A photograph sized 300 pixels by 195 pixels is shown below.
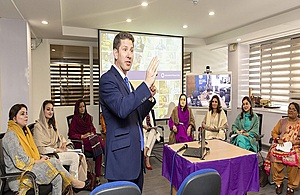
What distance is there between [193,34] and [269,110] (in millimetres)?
2342

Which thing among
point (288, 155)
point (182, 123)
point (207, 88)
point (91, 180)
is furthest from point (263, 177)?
point (207, 88)

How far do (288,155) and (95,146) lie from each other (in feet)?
8.85

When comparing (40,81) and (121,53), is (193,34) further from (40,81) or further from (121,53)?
(121,53)

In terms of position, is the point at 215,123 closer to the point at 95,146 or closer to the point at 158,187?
the point at 158,187

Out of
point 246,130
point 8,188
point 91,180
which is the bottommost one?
point 91,180

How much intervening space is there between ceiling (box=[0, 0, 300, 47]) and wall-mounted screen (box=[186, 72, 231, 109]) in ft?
3.02

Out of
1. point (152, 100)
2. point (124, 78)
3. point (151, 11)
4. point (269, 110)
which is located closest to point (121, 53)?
point (124, 78)

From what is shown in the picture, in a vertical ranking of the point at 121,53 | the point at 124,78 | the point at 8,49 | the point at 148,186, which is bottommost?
the point at 148,186

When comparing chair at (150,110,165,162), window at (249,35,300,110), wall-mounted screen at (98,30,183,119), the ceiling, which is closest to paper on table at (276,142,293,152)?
window at (249,35,300,110)

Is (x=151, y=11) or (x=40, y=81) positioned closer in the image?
(x=151, y=11)

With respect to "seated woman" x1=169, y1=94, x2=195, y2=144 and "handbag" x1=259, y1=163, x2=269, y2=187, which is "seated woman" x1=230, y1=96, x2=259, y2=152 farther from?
"seated woman" x1=169, y1=94, x2=195, y2=144

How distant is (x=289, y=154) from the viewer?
3.12 m

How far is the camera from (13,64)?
3.53 meters

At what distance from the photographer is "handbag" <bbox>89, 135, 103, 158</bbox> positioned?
359cm
